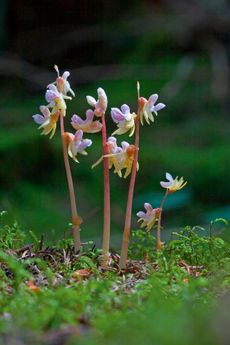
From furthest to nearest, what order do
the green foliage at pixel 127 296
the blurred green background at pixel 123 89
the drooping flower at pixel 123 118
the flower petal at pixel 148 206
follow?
the blurred green background at pixel 123 89
the flower petal at pixel 148 206
the drooping flower at pixel 123 118
the green foliage at pixel 127 296

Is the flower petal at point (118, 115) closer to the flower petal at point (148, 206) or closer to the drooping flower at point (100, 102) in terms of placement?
the drooping flower at point (100, 102)

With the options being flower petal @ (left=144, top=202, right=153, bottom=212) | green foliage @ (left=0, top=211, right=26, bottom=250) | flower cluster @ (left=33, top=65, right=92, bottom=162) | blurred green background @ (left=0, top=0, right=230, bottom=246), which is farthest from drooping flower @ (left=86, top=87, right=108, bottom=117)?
blurred green background @ (left=0, top=0, right=230, bottom=246)

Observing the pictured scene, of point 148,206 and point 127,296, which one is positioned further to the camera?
point 148,206

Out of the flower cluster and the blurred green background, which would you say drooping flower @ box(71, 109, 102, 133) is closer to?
the flower cluster

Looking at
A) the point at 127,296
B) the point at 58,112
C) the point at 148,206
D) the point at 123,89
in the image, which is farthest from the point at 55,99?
the point at 123,89

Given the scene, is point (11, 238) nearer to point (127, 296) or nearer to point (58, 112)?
point (58, 112)

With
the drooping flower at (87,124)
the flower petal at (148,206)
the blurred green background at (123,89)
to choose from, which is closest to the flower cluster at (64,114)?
the drooping flower at (87,124)

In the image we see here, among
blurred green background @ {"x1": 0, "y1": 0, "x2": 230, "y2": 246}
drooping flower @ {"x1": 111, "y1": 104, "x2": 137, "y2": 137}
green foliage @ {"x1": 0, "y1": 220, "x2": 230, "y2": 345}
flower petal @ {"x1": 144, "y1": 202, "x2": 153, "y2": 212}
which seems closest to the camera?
green foliage @ {"x1": 0, "y1": 220, "x2": 230, "y2": 345}

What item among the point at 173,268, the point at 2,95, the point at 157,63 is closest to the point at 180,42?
the point at 157,63
